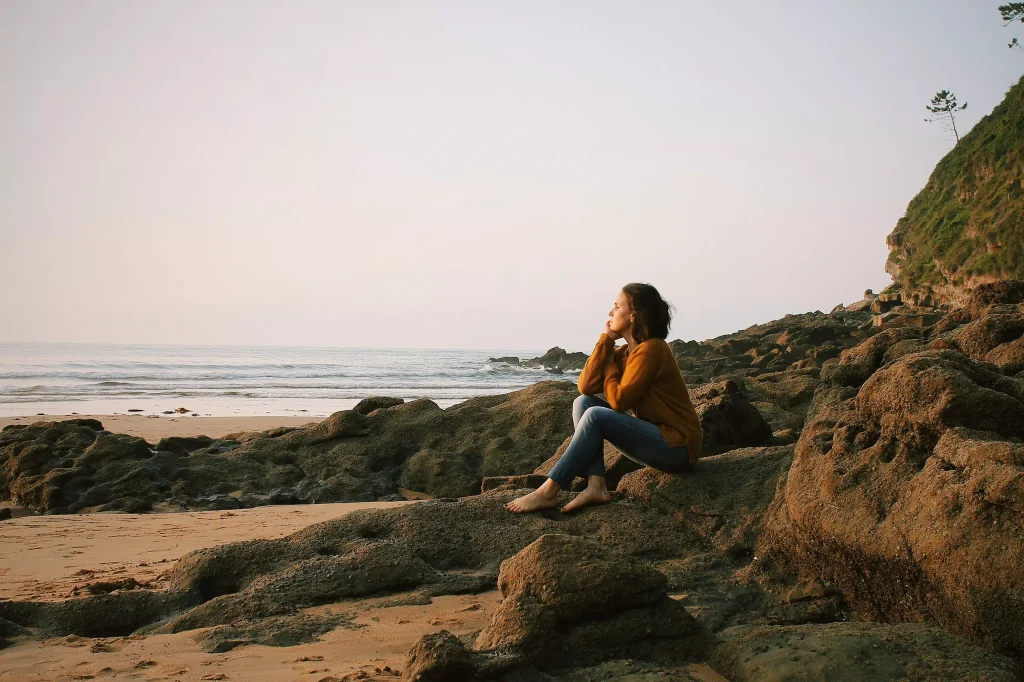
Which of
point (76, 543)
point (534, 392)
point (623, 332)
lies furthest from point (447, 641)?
point (534, 392)

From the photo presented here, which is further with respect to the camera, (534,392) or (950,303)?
(950,303)

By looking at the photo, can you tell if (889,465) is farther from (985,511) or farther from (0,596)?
(0,596)

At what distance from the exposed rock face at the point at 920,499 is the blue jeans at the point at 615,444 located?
0.84m

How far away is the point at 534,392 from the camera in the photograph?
11180 mm

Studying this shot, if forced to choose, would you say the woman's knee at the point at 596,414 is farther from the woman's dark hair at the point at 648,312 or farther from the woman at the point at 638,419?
the woman's dark hair at the point at 648,312

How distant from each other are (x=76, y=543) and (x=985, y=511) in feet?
23.2

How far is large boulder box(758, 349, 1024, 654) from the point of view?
323 centimetres

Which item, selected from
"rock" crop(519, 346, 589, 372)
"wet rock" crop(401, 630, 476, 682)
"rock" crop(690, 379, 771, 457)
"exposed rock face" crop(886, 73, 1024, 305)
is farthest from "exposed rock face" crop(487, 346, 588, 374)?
"wet rock" crop(401, 630, 476, 682)

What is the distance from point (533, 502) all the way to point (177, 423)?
14.7m

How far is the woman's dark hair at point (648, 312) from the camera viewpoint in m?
5.53

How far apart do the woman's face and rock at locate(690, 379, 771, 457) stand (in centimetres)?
131

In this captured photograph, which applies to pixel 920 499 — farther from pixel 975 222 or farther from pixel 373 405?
pixel 975 222

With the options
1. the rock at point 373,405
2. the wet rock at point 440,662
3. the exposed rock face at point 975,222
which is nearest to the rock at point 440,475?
the rock at point 373,405

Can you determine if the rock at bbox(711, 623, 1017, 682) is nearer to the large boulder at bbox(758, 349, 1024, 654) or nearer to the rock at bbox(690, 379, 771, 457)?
the large boulder at bbox(758, 349, 1024, 654)
